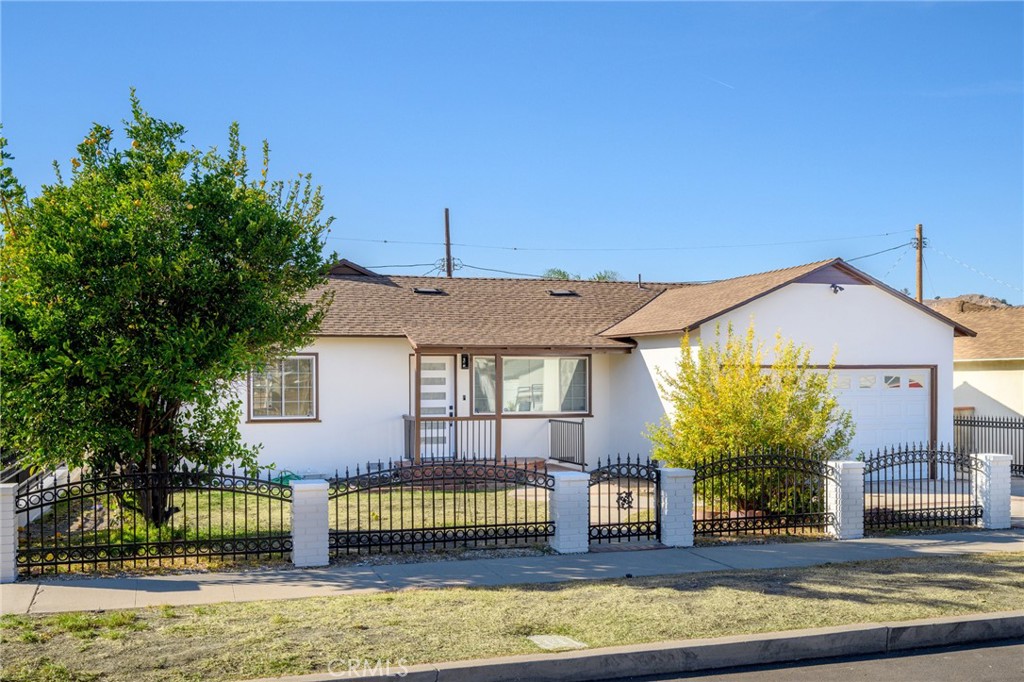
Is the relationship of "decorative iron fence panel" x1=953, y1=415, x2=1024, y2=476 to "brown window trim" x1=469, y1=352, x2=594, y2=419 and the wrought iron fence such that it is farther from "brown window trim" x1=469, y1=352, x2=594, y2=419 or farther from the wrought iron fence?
the wrought iron fence

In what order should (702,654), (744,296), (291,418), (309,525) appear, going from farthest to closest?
(291,418) < (744,296) < (309,525) < (702,654)

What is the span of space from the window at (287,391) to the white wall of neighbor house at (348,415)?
193 millimetres

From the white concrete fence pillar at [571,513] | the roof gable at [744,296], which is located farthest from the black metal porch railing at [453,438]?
the white concrete fence pillar at [571,513]

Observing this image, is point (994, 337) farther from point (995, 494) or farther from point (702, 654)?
point (702, 654)

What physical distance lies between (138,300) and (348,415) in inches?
361

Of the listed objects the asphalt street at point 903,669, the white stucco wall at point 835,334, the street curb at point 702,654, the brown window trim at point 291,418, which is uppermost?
the white stucco wall at point 835,334

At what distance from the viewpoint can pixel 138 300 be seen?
1102 centimetres

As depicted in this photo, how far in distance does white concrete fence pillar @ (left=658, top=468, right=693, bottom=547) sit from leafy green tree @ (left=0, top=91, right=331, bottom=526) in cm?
513

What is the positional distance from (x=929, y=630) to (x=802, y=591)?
4.55 feet

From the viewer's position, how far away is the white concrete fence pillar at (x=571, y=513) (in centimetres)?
1126

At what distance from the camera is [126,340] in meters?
10.7

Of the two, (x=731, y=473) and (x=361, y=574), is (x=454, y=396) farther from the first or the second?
(x=361, y=574)

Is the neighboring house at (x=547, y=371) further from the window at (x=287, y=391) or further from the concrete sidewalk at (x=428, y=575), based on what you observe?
the concrete sidewalk at (x=428, y=575)

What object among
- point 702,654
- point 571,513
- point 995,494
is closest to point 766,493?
point 995,494
